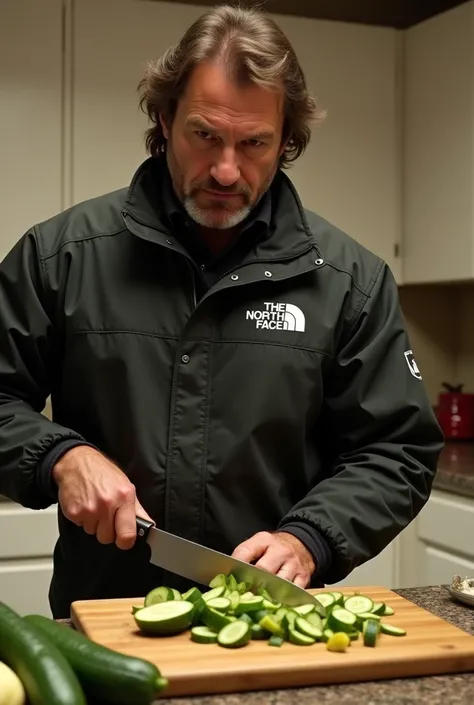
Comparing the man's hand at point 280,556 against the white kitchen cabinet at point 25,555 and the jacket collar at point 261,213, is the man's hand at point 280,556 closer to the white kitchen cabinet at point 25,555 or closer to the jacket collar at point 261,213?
the jacket collar at point 261,213

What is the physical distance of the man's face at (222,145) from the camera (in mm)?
1429

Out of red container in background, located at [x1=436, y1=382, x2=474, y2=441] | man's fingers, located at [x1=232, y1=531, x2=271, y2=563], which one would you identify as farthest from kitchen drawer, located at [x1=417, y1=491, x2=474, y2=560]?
man's fingers, located at [x1=232, y1=531, x2=271, y2=563]

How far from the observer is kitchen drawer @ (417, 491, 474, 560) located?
8.00 ft

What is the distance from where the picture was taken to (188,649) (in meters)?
1.05

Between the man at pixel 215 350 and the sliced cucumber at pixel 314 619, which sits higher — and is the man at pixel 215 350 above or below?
above

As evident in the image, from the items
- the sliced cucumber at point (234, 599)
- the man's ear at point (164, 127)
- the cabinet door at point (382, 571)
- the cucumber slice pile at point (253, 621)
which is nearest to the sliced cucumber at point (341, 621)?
the cucumber slice pile at point (253, 621)

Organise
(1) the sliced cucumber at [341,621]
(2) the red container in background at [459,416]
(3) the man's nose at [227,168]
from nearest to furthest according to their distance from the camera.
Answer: (1) the sliced cucumber at [341,621] → (3) the man's nose at [227,168] → (2) the red container in background at [459,416]

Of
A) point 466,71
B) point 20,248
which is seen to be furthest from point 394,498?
point 466,71

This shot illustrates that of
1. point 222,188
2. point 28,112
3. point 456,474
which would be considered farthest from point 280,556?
point 28,112

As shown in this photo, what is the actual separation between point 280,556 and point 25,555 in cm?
135

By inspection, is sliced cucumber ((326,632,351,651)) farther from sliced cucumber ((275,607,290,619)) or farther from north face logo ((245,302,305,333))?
north face logo ((245,302,305,333))

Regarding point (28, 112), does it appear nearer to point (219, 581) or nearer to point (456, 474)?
point (456, 474)

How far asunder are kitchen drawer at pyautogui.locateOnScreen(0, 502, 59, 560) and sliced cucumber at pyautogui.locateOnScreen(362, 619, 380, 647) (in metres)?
1.50

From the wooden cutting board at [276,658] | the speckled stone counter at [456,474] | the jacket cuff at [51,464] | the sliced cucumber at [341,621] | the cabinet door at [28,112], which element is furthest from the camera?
the cabinet door at [28,112]
